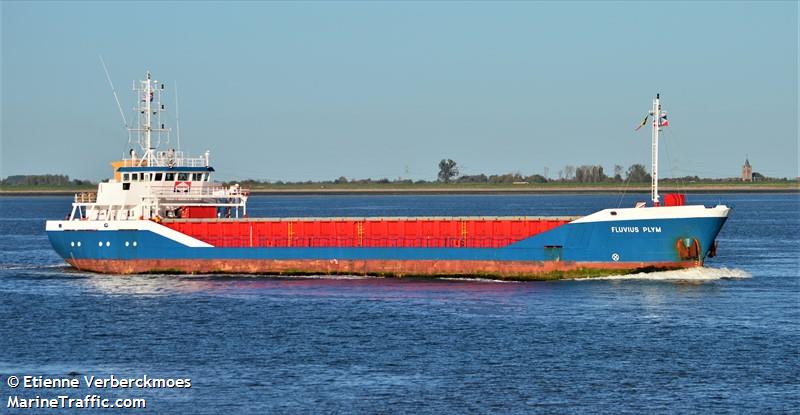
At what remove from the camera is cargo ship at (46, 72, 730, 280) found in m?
53.7

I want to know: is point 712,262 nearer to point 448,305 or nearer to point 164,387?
point 448,305

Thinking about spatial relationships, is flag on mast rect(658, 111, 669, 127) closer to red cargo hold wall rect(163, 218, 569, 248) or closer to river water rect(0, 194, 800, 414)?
red cargo hold wall rect(163, 218, 569, 248)

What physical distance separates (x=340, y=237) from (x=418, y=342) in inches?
833

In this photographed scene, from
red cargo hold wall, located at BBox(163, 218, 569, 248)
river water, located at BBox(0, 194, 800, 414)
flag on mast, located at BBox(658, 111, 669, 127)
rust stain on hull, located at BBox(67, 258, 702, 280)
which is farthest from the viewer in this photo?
red cargo hold wall, located at BBox(163, 218, 569, 248)

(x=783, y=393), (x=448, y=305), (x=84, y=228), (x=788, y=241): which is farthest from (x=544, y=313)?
(x=788, y=241)

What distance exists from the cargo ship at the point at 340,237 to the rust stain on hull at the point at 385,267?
51 mm

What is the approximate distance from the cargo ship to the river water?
4.02ft

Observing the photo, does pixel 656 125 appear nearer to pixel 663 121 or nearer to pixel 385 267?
pixel 663 121

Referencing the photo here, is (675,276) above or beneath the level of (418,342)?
above

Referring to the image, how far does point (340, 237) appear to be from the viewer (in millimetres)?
A: 60062

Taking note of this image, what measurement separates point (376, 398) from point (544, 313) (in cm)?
1506

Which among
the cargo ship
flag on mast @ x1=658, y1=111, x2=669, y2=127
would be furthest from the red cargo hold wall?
flag on mast @ x1=658, y1=111, x2=669, y2=127

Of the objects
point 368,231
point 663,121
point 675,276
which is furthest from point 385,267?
point 663,121

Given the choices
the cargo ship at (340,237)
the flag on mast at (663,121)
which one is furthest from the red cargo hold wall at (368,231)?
the flag on mast at (663,121)
